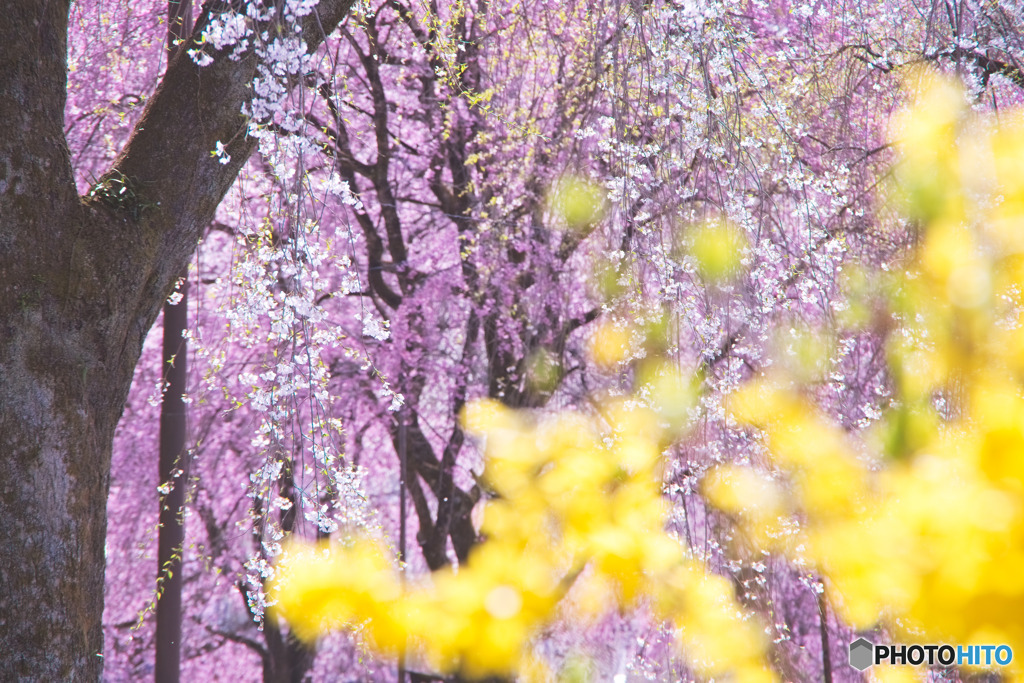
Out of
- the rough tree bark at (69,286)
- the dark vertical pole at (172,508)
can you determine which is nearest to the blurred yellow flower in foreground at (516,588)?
the rough tree bark at (69,286)

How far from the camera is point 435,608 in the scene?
983 mm

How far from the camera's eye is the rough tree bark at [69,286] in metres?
1.70

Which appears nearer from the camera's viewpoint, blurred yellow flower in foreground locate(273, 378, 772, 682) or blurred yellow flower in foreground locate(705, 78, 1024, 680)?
blurred yellow flower in foreground locate(705, 78, 1024, 680)

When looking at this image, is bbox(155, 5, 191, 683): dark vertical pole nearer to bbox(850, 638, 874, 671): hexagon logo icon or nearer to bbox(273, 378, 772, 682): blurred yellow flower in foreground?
bbox(273, 378, 772, 682): blurred yellow flower in foreground

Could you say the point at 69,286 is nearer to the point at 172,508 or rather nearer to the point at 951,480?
the point at 951,480

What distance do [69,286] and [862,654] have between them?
186 cm

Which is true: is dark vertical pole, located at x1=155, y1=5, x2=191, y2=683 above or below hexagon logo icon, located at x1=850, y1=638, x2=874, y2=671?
above

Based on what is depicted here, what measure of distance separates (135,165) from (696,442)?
299cm

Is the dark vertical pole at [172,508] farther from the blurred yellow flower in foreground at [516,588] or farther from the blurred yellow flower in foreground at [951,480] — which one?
the blurred yellow flower in foreground at [951,480]

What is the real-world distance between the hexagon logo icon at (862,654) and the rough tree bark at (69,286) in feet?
5.33

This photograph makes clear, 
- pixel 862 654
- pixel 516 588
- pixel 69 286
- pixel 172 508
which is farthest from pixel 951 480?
pixel 172 508

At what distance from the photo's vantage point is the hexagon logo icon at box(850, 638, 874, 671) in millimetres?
1267

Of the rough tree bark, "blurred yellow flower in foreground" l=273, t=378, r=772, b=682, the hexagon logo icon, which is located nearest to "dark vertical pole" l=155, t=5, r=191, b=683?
the rough tree bark

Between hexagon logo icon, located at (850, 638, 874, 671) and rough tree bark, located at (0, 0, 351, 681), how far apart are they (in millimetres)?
1625
